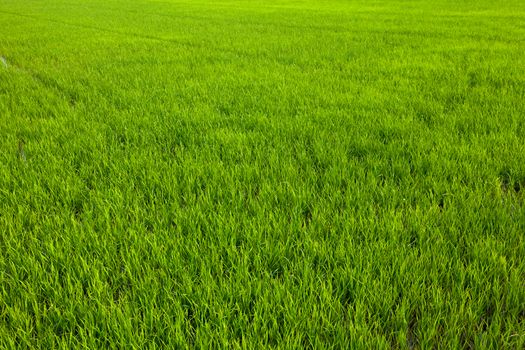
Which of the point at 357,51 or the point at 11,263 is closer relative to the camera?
the point at 11,263

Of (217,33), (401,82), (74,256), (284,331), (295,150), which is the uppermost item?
(217,33)

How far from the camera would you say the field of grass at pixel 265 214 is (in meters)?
1.21

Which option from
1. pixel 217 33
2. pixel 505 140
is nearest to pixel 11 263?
pixel 505 140

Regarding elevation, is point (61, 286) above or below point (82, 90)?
below

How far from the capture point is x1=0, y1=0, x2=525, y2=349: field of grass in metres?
1.21

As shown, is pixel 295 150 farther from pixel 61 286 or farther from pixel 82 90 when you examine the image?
pixel 82 90

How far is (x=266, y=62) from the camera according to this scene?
599 centimetres

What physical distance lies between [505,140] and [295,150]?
1555 mm

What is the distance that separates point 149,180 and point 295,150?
3.58ft

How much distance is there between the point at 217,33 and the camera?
10086 mm

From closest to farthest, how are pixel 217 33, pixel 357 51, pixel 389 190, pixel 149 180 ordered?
pixel 389 190 < pixel 149 180 < pixel 357 51 < pixel 217 33

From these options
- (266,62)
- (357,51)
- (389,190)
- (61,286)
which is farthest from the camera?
(357,51)

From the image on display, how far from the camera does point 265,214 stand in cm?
185

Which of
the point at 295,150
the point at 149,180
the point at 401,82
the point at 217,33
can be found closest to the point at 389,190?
the point at 295,150
